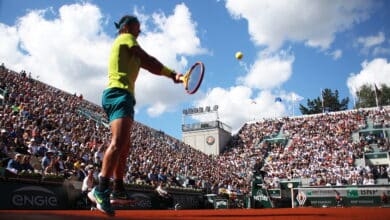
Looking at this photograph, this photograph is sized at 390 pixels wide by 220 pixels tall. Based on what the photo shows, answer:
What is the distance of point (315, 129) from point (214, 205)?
25.3 metres

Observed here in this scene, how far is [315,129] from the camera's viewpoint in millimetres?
42438

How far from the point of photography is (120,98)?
15.0 feet

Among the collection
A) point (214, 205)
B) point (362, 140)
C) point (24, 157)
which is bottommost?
point (214, 205)

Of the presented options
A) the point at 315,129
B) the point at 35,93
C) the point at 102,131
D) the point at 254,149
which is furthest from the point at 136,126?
the point at 315,129

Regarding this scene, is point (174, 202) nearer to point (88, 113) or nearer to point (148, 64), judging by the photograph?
point (88, 113)

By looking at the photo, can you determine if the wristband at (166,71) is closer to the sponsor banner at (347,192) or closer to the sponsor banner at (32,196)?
the sponsor banner at (32,196)

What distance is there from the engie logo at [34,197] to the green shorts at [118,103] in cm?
752

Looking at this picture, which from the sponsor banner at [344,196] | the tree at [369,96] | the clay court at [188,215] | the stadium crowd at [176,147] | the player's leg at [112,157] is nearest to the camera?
the clay court at [188,215]

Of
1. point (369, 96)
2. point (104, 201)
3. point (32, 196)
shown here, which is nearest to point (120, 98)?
point (104, 201)

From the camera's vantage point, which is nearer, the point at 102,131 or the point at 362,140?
the point at 102,131

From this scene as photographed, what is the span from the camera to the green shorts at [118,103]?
4.54 metres

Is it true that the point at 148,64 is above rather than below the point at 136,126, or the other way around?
below

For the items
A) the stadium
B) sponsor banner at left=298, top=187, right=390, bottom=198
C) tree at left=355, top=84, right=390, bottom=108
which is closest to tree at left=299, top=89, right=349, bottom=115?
tree at left=355, top=84, right=390, bottom=108

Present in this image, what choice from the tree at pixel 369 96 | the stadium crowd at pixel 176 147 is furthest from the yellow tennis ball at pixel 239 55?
the tree at pixel 369 96
